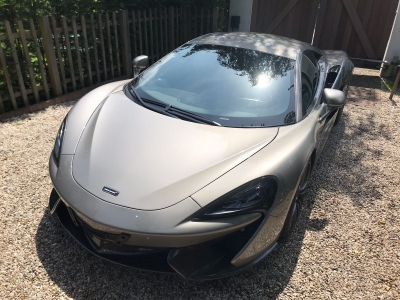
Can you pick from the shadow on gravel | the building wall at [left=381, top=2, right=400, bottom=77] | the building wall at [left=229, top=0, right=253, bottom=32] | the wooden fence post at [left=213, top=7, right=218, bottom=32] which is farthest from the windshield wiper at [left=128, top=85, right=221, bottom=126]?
the building wall at [left=381, top=2, right=400, bottom=77]

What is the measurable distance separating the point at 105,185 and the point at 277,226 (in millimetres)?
1157

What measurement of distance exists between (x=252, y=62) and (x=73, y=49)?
3.70 meters

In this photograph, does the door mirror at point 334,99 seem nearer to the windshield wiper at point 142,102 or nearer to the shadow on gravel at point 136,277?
the shadow on gravel at point 136,277

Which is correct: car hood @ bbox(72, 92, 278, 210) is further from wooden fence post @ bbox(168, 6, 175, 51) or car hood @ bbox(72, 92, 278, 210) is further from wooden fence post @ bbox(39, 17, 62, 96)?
wooden fence post @ bbox(168, 6, 175, 51)

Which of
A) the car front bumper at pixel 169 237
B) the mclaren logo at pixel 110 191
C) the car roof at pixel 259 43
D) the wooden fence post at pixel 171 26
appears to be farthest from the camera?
the wooden fence post at pixel 171 26

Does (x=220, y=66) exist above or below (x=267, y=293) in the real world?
above

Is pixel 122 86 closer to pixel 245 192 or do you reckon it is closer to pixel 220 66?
pixel 220 66

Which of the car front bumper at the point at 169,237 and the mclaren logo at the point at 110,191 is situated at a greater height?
the mclaren logo at the point at 110,191

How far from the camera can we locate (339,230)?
112 inches

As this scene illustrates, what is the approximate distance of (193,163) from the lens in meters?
2.12

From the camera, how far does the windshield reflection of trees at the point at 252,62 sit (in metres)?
2.91

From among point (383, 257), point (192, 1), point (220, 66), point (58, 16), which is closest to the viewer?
point (383, 257)

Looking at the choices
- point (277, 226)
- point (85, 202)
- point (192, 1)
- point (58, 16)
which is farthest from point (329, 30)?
point (85, 202)

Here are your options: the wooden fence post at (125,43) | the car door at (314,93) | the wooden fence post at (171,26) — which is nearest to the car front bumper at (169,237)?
the car door at (314,93)
